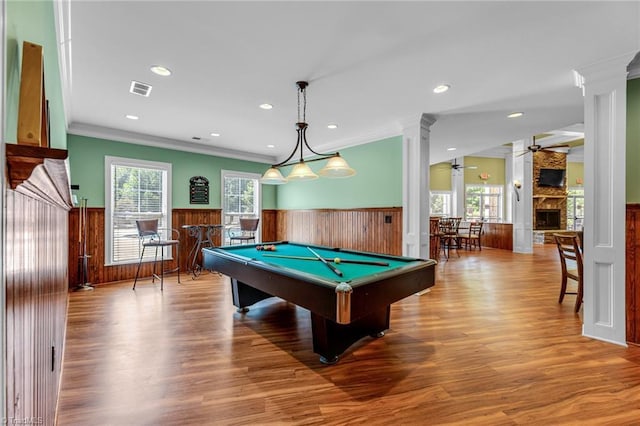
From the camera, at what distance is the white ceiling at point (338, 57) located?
1995mm

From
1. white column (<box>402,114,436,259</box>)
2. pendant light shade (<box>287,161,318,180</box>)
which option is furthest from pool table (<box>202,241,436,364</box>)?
white column (<box>402,114,436,259</box>)

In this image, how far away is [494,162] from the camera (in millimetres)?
11000

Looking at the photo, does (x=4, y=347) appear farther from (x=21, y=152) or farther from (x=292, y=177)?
(x=292, y=177)

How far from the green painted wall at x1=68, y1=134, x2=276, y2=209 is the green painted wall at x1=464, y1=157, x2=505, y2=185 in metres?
7.69

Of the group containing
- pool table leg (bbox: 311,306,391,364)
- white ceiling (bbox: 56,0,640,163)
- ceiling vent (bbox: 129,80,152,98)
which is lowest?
pool table leg (bbox: 311,306,391,364)

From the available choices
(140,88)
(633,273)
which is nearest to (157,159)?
(140,88)

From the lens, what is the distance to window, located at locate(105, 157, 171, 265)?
4926 millimetres

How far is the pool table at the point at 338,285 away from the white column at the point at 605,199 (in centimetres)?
163

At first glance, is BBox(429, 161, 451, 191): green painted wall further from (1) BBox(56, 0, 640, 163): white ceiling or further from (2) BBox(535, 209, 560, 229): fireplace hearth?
(1) BBox(56, 0, 640, 163): white ceiling

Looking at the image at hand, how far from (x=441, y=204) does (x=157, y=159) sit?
9.42m

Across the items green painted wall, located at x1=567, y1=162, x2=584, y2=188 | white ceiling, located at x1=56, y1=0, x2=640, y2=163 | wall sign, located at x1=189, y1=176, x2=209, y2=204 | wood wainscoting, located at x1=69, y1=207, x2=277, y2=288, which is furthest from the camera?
green painted wall, located at x1=567, y1=162, x2=584, y2=188

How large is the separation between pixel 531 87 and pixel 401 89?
144 cm

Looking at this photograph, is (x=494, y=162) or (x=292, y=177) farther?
(x=494, y=162)

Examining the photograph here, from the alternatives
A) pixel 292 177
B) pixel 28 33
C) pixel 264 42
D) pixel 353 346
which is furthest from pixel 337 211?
pixel 28 33
